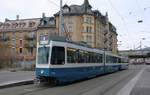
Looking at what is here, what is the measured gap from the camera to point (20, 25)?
54.9m

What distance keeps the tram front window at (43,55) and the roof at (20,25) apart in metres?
41.1

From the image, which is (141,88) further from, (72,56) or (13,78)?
(13,78)

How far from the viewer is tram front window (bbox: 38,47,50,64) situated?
11931 millimetres

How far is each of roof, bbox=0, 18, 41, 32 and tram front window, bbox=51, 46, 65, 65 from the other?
4159cm

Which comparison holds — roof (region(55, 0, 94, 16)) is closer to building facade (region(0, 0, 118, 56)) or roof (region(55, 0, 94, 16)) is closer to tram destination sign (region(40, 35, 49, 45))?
building facade (region(0, 0, 118, 56))

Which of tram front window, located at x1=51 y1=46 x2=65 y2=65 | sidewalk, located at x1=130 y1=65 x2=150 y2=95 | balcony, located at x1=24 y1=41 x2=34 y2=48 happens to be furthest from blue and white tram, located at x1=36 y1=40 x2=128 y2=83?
balcony, located at x1=24 y1=41 x2=34 y2=48

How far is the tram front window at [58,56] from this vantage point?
11.8 m

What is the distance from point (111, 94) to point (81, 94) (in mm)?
1578

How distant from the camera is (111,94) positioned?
9633 mm

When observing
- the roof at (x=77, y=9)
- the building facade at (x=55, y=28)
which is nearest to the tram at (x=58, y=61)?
the building facade at (x=55, y=28)

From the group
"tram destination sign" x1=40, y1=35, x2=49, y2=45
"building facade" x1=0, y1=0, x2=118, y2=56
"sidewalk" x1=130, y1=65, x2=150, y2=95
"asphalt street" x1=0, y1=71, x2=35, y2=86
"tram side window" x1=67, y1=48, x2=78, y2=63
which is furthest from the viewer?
"building facade" x1=0, y1=0, x2=118, y2=56

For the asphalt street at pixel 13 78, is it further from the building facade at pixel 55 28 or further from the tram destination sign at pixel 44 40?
the building facade at pixel 55 28

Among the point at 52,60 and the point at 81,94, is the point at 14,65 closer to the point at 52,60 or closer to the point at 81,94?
the point at 52,60

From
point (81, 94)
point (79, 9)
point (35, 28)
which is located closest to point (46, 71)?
point (81, 94)
